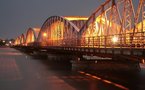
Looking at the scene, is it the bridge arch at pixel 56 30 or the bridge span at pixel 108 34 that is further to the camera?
the bridge arch at pixel 56 30

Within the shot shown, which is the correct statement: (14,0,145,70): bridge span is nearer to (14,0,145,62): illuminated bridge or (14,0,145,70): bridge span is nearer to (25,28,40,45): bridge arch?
(14,0,145,62): illuminated bridge

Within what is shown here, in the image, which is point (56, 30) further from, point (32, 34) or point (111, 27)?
point (32, 34)

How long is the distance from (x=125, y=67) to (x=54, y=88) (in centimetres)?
1953

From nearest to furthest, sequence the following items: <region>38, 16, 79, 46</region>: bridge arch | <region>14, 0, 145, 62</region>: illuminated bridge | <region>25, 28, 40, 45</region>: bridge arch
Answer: <region>14, 0, 145, 62</region>: illuminated bridge < <region>38, 16, 79, 46</region>: bridge arch < <region>25, 28, 40, 45</region>: bridge arch

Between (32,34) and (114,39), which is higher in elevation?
(32,34)

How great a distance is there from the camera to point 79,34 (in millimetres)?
63938

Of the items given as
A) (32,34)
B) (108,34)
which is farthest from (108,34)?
(32,34)

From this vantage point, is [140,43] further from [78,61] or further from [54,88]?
[78,61]

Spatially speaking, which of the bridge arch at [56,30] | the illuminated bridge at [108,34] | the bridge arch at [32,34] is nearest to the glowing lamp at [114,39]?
the illuminated bridge at [108,34]

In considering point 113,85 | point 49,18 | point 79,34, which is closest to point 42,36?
point 49,18

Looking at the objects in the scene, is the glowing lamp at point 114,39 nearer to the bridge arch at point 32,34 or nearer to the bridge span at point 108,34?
the bridge span at point 108,34

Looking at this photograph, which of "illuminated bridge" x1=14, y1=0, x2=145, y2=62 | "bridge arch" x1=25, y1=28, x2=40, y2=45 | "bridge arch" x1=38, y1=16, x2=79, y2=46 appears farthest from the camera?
"bridge arch" x1=25, y1=28, x2=40, y2=45

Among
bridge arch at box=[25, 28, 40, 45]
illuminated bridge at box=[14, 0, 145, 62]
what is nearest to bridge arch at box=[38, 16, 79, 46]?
illuminated bridge at box=[14, 0, 145, 62]

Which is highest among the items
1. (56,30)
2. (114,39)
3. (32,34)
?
(32,34)
